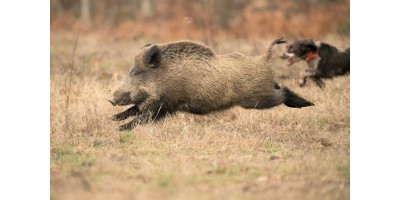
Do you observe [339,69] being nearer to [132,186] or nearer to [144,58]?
[144,58]

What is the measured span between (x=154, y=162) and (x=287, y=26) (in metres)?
12.8

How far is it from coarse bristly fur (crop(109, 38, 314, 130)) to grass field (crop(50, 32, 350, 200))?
1.05 feet

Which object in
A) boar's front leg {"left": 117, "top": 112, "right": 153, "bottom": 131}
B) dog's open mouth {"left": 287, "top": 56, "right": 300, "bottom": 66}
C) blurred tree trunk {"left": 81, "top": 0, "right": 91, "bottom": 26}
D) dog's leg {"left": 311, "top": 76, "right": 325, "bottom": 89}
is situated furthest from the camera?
blurred tree trunk {"left": 81, "top": 0, "right": 91, "bottom": 26}

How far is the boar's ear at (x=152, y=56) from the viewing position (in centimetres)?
814

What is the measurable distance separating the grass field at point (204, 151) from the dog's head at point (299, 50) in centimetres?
73

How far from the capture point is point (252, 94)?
8.39m

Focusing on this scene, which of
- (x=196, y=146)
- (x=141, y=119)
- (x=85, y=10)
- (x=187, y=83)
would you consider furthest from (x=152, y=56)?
(x=85, y=10)

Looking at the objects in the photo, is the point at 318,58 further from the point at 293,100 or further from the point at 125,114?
the point at 125,114

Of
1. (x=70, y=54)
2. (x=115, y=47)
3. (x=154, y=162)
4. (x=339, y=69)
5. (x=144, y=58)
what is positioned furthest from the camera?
(x=115, y=47)

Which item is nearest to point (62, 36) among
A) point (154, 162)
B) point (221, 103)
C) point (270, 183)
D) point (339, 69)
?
point (339, 69)

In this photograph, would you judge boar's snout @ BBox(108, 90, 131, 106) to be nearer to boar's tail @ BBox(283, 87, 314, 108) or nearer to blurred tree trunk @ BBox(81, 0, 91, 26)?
boar's tail @ BBox(283, 87, 314, 108)

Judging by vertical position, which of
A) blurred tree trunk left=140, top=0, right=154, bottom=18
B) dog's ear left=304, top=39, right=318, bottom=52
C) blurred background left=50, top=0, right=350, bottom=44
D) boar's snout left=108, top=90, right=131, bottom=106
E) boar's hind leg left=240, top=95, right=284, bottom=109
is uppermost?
blurred tree trunk left=140, top=0, right=154, bottom=18

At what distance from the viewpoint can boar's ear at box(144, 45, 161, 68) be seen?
8.14 metres

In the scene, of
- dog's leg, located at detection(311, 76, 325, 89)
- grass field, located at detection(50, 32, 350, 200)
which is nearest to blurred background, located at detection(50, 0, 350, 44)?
dog's leg, located at detection(311, 76, 325, 89)
